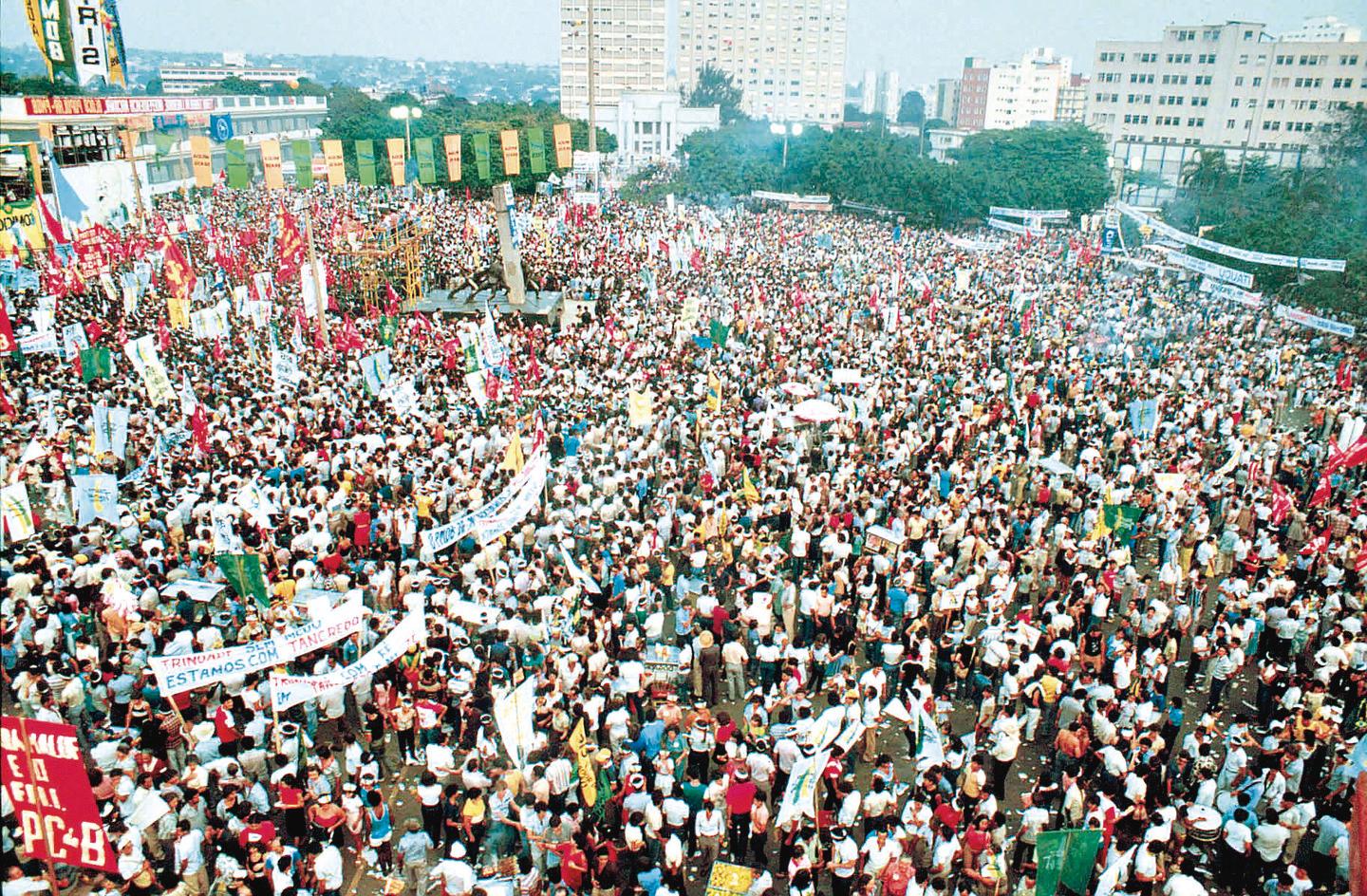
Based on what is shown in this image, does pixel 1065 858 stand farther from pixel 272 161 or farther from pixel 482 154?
pixel 482 154

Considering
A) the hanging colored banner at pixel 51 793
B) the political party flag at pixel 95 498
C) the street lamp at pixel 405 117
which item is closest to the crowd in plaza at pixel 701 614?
the political party flag at pixel 95 498

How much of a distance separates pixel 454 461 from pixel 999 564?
25.0 feet

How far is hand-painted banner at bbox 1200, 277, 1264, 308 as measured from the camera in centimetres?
2575

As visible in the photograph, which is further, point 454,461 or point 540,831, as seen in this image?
point 454,461

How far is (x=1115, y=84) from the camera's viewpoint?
70938 millimetres

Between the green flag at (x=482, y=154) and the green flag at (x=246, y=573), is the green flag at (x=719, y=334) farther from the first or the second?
the green flag at (x=482, y=154)

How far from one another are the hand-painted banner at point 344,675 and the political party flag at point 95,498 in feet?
16.7

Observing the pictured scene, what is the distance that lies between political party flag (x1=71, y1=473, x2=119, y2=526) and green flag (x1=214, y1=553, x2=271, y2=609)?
3.06 meters

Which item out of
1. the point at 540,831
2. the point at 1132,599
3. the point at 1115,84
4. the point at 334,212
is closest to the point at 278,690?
the point at 540,831

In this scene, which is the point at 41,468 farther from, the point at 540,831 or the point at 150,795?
the point at 540,831

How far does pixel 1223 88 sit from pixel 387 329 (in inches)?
2660

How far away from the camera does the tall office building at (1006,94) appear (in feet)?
439

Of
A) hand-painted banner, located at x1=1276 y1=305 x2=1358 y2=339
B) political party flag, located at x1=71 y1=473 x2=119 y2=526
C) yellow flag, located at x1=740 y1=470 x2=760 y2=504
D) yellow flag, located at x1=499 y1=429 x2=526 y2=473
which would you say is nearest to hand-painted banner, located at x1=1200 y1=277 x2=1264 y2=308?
hand-painted banner, located at x1=1276 y1=305 x2=1358 y2=339

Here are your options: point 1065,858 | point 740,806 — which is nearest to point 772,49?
point 740,806
